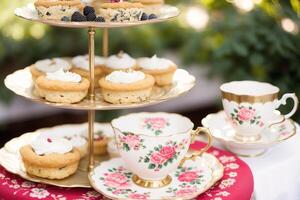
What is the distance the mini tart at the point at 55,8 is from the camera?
5.19 feet

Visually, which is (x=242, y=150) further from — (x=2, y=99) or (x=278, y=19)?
(x=2, y=99)

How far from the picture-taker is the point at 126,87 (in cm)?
162

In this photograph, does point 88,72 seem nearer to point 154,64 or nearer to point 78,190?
point 154,64

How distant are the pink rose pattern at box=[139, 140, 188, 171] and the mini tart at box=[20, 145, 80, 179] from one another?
23 cm

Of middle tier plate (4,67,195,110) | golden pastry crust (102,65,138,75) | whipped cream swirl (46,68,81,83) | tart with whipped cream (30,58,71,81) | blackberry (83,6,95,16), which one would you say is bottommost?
middle tier plate (4,67,195,110)

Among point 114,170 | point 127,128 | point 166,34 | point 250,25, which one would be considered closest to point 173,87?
point 127,128

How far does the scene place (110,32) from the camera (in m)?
3.54

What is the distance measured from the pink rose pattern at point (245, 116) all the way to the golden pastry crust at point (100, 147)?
427mm

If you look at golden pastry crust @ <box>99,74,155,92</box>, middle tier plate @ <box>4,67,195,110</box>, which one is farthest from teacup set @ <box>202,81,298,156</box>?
golden pastry crust @ <box>99,74,155,92</box>

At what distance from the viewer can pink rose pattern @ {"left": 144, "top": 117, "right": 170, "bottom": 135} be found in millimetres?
1771

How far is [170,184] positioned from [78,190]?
0.26m

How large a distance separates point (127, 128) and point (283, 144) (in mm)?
551

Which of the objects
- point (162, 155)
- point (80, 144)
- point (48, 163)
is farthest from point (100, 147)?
point (162, 155)

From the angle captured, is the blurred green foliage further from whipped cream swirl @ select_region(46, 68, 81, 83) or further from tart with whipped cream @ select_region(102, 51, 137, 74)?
whipped cream swirl @ select_region(46, 68, 81, 83)
